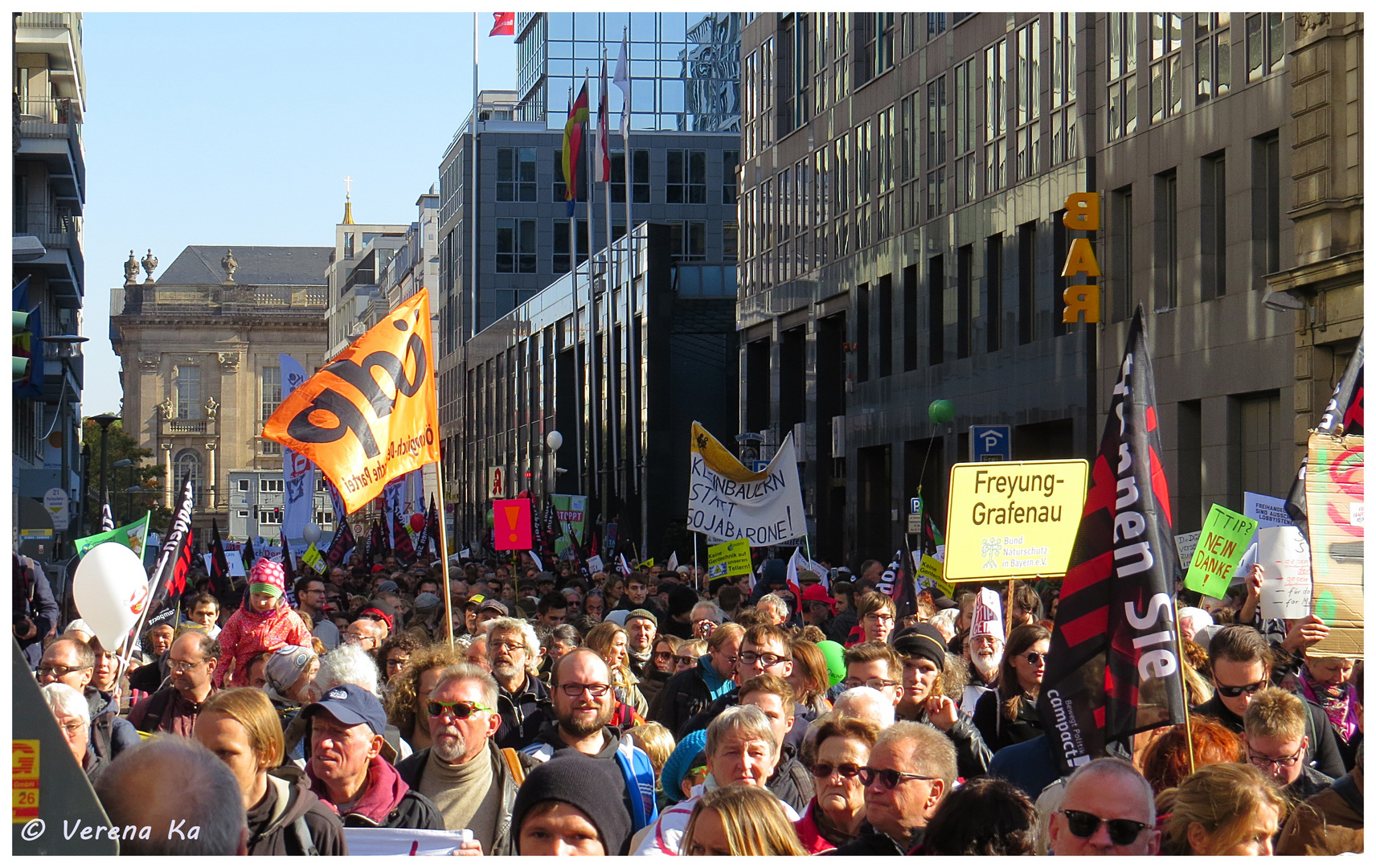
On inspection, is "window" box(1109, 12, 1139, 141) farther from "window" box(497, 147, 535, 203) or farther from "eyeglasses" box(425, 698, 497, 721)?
"window" box(497, 147, 535, 203)

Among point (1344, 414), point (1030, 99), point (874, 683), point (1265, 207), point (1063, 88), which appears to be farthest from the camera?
point (1030, 99)

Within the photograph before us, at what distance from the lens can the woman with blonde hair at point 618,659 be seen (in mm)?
8570

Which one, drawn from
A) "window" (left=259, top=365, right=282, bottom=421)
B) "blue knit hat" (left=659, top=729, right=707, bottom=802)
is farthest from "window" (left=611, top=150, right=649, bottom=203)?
"window" (left=259, top=365, right=282, bottom=421)

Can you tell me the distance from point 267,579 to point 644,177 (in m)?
67.5

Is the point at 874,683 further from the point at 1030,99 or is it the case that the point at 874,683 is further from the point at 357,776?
the point at 1030,99

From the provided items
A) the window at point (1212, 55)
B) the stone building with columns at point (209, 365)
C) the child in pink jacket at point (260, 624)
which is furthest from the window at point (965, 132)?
the stone building with columns at point (209, 365)

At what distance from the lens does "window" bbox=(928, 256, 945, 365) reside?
1387 inches

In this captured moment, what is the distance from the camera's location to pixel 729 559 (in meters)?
18.8

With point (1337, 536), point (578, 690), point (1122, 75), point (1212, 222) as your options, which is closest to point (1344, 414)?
point (1337, 536)

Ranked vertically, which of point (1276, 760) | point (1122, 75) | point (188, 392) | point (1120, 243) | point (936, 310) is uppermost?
point (1122, 75)

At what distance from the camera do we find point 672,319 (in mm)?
54938

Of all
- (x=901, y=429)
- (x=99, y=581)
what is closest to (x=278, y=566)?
(x=99, y=581)

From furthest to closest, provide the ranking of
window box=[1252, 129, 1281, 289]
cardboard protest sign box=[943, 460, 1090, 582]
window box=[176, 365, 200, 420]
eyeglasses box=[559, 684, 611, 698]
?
window box=[176, 365, 200, 420] < window box=[1252, 129, 1281, 289] < cardboard protest sign box=[943, 460, 1090, 582] < eyeglasses box=[559, 684, 611, 698]

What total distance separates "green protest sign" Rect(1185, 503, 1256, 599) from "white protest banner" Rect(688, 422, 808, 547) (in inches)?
255
